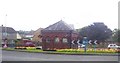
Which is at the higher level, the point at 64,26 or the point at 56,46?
the point at 64,26

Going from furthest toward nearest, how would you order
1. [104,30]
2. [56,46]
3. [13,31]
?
[13,31], [104,30], [56,46]

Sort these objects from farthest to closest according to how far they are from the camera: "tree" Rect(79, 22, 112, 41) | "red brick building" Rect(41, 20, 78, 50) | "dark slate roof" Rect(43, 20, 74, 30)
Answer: "tree" Rect(79, 22, 112, 41)
"dark slate roof" Rect(43, 20, 74, 30)
"red brick building" Rect(41, 20, 78, 50)

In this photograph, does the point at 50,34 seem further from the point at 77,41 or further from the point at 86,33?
the point at 86,33

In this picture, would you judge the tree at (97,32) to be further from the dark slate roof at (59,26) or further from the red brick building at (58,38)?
the red brick building at (58,38)

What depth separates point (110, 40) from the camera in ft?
298

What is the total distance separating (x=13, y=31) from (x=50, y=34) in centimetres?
6180

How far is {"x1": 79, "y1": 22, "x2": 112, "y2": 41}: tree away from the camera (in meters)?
84.1

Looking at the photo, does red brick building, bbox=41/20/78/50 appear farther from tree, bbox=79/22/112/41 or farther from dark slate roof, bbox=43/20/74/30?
tree, bbox=79/22/112/41

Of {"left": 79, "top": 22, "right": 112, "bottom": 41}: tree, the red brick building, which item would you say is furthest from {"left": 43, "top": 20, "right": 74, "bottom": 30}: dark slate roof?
{"left": 79, "top": 22, "right": 112, "bottom": 41}: tree

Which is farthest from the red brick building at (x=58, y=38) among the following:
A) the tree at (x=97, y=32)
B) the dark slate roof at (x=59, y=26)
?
the tree at (x=97, y=32)

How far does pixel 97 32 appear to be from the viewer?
280 ft

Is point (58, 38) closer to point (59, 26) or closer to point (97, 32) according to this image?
point (59, 26)

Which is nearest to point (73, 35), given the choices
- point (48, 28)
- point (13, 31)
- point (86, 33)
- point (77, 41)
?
point (77, 41)

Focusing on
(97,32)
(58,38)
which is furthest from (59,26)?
(97,32)
